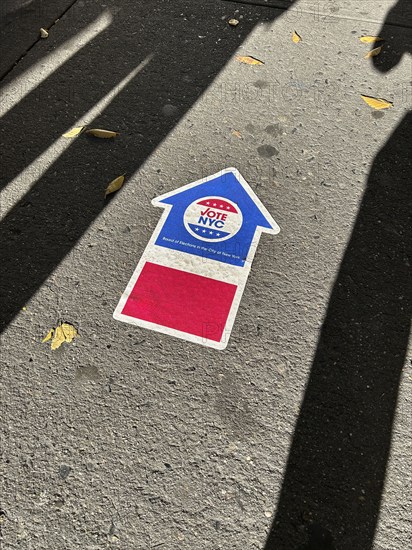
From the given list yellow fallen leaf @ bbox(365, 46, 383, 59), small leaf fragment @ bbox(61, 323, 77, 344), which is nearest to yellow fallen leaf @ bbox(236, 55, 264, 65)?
yellow fallen leaf @ bbox(365, 46, 383, 59)

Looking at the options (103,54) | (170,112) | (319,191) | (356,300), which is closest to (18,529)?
(356,300)

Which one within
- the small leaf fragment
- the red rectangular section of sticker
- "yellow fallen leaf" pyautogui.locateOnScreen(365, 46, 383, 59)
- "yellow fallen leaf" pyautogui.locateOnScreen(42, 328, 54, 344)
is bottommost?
the red rectangular section of sticker

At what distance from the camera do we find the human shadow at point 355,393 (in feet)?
7.12

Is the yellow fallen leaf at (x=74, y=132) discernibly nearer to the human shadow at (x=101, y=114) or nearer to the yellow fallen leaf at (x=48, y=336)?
the human shadow at (x=101, y=114)

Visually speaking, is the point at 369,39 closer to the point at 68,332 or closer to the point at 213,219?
the point at 213,219

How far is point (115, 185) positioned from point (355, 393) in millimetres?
1838

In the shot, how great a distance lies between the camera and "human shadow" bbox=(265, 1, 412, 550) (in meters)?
2.17

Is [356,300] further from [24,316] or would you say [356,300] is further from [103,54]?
[103,54]

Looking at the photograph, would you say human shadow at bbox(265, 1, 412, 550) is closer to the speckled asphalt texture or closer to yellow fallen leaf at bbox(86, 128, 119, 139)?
the speckled asphalt texture

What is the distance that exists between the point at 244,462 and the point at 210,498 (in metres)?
0.20

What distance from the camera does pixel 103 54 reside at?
13.7ft

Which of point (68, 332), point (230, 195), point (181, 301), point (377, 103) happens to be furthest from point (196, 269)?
point (377, 103)

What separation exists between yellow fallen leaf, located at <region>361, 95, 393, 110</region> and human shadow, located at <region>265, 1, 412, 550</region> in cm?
77

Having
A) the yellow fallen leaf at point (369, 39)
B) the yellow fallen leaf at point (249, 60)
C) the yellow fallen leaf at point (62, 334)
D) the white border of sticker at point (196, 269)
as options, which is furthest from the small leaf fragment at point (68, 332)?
the yellow fallen leaf at point (369, 39)
